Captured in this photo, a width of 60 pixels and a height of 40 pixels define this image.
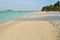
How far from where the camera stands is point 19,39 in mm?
6730

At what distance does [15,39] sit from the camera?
6758mm

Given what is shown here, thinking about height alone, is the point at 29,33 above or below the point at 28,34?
below

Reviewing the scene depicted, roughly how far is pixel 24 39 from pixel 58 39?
61.2 inches

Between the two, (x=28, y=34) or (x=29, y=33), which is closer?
(x=28, y=34)

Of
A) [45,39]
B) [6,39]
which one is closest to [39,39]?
[45,39]

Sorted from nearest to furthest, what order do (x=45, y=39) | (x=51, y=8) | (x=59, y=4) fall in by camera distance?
(x=45, y=39)
(x=59, y=4)
(x=51, y=8)

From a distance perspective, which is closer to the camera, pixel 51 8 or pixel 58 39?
pixel 58 39

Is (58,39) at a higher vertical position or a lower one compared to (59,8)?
higher

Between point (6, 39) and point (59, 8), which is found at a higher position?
point (6, 39)

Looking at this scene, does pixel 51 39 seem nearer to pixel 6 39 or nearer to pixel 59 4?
pixel 6 39

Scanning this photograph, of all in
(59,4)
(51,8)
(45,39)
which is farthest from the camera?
(51,8)

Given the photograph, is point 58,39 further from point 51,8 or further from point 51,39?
point 51,8

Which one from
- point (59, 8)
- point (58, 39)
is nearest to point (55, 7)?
point (59, 8)

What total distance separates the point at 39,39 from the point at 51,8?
7781cm
